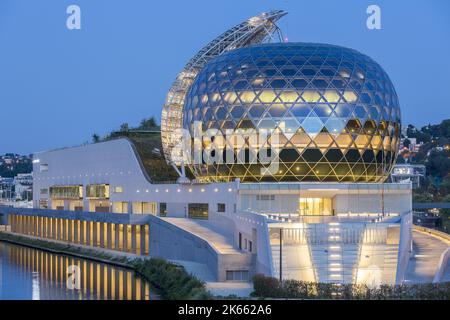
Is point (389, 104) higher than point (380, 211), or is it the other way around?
point (389, 104)

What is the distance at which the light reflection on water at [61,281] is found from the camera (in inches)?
1738

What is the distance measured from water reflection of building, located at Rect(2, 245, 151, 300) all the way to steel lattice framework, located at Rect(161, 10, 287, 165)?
685 inches

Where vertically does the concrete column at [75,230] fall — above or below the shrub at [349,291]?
below

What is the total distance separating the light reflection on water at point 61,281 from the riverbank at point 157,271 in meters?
0.63

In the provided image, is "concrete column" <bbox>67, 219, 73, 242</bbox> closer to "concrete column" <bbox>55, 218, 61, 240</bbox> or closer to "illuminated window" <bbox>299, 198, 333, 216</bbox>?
"concrete column" <bbox>55, 218, 61, 240</bbox>

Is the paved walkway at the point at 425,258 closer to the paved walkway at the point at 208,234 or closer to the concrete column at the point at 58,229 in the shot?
the paved walkway at the point at 208,234

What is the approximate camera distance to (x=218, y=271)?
158 feet

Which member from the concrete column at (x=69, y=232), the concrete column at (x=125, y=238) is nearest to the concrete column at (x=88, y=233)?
the concrete column at (x=69, y=232)

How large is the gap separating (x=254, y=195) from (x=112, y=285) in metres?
14.8

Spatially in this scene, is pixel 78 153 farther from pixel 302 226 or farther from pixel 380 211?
pixel 302 226

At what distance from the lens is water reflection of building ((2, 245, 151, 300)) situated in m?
44.4

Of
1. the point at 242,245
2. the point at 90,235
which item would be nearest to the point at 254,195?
the point at 242,245
